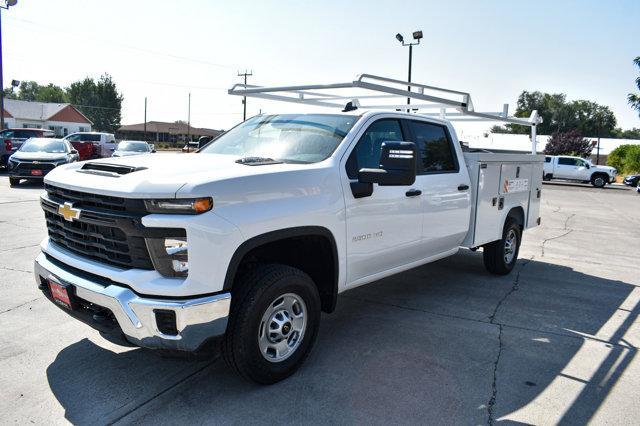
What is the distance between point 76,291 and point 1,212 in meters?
8.68

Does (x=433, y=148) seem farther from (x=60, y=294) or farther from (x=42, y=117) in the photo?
(x=42, y=117)

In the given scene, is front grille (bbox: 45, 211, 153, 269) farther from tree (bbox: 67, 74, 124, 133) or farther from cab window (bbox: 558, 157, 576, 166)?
tree (bbox: 67, 74, 124, 133)

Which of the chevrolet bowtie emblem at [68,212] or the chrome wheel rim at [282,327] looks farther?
the chrome wheel rim at [282,327]

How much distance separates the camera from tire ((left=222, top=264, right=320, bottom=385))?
3.21 metres

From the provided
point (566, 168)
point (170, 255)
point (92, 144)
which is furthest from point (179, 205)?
point (566, 168)

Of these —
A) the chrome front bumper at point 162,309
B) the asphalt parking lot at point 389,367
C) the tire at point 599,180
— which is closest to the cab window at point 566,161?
the tire at point 599,180

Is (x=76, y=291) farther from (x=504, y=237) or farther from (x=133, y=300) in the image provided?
(x=504, y=237)

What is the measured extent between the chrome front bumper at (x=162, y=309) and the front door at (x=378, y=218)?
131 cm

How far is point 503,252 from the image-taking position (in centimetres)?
674

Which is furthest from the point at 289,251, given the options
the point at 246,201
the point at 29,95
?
the point at 29,95

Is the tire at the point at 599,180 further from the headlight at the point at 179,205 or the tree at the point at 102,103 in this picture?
the tree at the point at 102,103

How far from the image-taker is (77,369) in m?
3.68

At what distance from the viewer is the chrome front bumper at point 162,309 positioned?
9.51 feet

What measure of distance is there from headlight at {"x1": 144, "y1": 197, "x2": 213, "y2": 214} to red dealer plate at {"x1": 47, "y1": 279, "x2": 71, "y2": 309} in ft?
2.93
